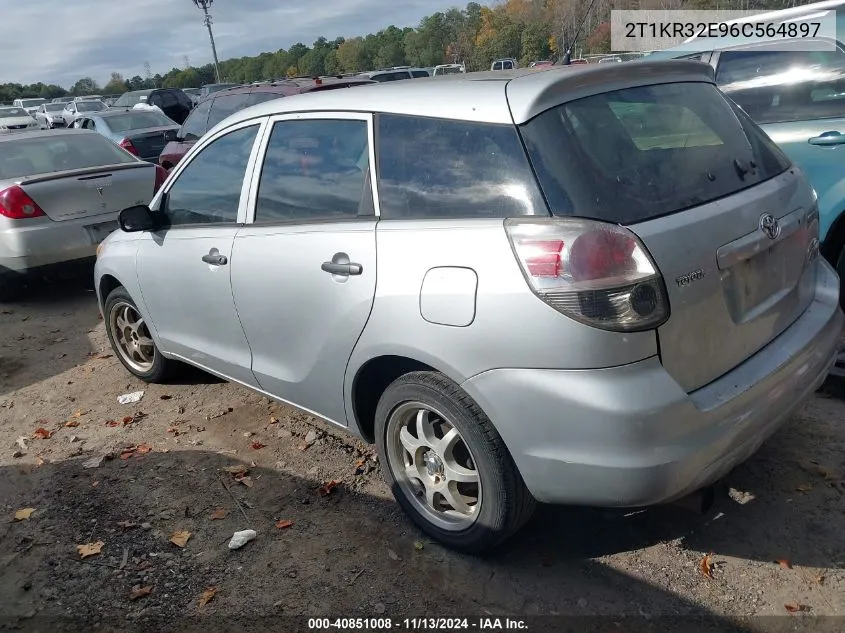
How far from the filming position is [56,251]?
6754 mm

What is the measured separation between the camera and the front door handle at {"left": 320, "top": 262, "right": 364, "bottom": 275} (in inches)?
112

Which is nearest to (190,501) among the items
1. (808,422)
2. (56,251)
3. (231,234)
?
(231,234)

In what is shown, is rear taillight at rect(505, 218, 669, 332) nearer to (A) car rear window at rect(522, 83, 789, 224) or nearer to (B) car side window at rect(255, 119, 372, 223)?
(A) car rear window at rect(522, 83, 789, 224)

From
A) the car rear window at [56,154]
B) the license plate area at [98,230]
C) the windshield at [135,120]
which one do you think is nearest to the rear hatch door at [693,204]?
the license plate area at [98,230]

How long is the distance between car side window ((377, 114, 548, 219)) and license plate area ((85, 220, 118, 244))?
16.2ft

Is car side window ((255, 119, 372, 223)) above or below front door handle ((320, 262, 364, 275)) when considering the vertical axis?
above

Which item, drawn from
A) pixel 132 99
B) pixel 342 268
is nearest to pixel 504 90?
pixel 342 268

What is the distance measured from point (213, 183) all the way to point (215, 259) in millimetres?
488

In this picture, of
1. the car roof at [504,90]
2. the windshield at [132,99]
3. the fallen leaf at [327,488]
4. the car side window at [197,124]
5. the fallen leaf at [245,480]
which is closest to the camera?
the car roof at [504,90]

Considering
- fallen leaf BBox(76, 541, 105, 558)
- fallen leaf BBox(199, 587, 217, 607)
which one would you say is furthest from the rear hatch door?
fallen leaf BBox(76, 541, 105, 558)

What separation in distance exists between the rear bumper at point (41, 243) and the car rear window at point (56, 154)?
29.6 inches

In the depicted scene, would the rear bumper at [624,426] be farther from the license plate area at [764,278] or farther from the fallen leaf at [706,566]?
the fallen leaf at [706,566]

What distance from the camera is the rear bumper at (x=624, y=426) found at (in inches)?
89.1

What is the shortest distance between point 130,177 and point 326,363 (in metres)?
5.10
